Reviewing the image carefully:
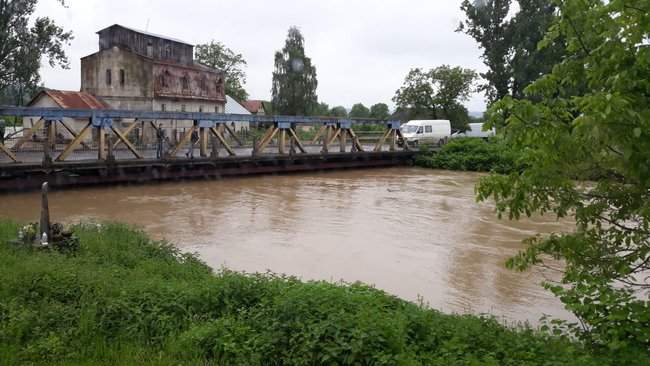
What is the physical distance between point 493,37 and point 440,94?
25.6 feet

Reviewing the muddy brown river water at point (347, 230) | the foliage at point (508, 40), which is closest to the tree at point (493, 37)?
the foliage at point (508, 40)

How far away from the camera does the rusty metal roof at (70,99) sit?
38.3m

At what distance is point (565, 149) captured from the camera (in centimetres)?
428

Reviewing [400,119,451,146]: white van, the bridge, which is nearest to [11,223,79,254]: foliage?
the bridge

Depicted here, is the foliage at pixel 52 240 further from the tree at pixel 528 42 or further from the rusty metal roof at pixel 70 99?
the tree at pixel 528 42

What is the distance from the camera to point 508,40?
48.8 m

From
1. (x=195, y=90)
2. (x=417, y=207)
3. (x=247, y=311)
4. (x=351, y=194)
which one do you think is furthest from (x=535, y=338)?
(x=195, y=90)

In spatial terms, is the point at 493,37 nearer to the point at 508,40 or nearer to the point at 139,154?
the point at 508,40

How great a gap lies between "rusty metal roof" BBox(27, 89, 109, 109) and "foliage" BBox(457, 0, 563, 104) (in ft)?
101

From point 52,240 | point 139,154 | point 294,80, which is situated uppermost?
point 294,80

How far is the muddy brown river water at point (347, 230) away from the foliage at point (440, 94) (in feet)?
100

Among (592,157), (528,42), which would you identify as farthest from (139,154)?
(528,42)

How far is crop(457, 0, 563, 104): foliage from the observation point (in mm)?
46469

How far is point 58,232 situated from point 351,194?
15.5 metres
